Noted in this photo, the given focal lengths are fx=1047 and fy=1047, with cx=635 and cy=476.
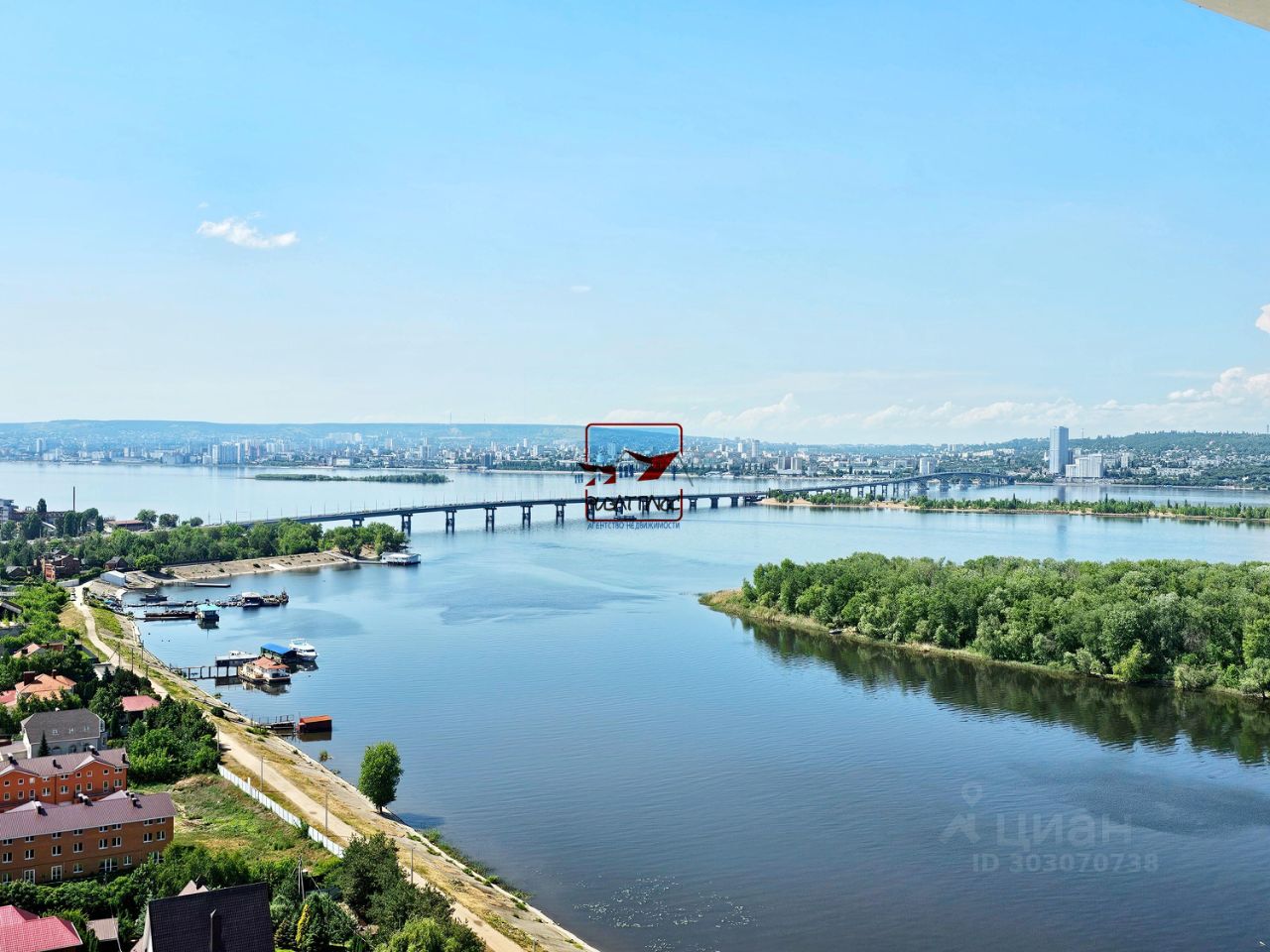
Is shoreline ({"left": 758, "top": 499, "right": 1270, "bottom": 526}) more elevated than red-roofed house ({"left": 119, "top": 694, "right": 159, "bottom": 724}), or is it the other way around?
shoreline ({"left": 758, "top": 499, "right": 1270, "bottom": 526})

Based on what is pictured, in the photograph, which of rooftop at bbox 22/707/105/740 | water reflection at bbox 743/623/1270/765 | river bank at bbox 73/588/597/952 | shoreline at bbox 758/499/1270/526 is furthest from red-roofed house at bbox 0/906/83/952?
shoreline at bbox 758/499/1270/526

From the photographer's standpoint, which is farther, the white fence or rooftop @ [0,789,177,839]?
the white fence

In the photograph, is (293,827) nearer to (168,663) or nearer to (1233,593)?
(168,663)

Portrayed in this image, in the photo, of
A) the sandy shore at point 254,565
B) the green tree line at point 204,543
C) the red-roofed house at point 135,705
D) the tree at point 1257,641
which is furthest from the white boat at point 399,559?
the tree at point 1257,641

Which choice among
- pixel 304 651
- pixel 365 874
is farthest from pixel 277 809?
pixel 304 651

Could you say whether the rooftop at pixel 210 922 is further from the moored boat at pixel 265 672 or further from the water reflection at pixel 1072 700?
the moored boat at pixel 265 672

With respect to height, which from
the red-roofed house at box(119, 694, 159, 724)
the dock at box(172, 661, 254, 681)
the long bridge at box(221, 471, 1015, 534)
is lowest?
the dock at box(172, 661, 254, 681)

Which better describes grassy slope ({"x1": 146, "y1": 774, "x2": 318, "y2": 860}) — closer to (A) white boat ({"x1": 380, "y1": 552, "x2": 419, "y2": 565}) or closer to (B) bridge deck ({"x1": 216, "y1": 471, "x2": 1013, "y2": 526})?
(B) bridge deck ({"x1": 216, "y1": 471, "x2": 1013, "y2": 526})

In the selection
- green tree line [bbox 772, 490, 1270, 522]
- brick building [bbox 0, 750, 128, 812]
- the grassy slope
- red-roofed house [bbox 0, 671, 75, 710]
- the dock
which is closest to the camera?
the grassy slope
